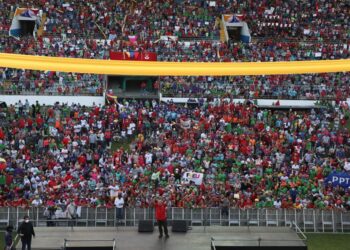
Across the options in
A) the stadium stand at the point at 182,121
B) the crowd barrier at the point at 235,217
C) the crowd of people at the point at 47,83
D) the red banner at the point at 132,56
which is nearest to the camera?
the crowd barrier at the point at 235,217

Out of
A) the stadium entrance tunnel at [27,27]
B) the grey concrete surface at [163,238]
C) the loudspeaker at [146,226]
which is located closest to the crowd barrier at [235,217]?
the grey concrete surface at [163,238]

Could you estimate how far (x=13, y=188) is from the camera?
27734 millimetres

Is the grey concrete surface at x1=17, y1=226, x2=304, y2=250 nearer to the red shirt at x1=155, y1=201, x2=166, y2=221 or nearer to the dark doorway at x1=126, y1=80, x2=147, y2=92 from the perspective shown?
the red shirt at x1=155, y1=201, x2=166, y2=221

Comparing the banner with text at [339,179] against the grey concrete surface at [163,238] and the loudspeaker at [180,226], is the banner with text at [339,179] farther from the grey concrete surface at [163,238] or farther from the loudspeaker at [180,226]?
the loudspeaker at [180,226]

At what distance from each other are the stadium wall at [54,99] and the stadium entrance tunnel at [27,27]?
9.71m

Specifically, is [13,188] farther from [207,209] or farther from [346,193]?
[346,193]

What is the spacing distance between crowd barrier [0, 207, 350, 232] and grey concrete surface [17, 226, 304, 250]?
2.21 m

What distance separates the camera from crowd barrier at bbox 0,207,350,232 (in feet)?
85.3

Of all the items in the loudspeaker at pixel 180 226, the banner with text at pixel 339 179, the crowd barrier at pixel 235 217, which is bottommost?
the crowd barrier at pixel 235 217

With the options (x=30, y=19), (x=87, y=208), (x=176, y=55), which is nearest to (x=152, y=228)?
(x=87, y=208)

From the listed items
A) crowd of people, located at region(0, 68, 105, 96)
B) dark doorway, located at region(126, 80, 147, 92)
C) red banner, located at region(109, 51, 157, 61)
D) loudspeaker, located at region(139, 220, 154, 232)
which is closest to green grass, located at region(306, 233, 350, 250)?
loudspeaker, located at region(139, 220, 154, 232)

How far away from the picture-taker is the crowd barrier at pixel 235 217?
26000 millimetres

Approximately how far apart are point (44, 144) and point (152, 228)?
908 centimetres

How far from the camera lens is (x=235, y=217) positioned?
86.5 ft
